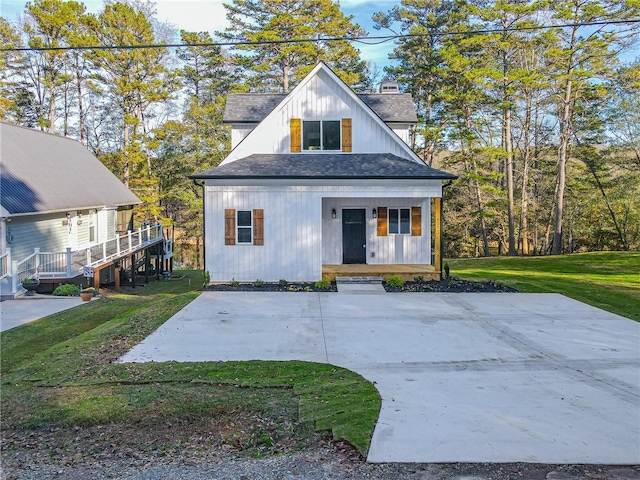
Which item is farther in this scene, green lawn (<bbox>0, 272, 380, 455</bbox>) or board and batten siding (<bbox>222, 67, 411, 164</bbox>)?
board and batten siding (<bbox>222, 67, 411, 164</bbox>)

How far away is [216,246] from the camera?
47.9 ft

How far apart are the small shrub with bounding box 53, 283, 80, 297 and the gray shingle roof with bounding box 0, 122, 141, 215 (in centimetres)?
291

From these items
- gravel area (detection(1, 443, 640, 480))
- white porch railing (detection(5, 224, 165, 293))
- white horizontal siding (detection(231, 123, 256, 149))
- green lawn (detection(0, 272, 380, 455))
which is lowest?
gravel area (detection(1, 443, 640, 480))

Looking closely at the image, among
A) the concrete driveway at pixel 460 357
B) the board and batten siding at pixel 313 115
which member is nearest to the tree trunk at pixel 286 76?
the board and batten siding at pixel 313 115

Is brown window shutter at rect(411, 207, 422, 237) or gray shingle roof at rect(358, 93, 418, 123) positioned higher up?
gray shingle roof at rect(358, 93, 418, 123)

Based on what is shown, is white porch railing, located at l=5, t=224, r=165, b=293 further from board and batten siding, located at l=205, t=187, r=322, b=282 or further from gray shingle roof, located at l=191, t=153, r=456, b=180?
gray shingle roof, located at l=191, t=153, r=456, b=180

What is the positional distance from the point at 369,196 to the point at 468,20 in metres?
20.6

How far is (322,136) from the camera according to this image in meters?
16.4

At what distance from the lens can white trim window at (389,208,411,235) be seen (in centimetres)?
1650

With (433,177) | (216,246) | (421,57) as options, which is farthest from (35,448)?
(421,57)

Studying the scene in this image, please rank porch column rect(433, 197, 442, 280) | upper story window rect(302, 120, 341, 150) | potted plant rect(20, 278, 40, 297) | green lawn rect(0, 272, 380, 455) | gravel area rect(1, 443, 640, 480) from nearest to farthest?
gravel area rect(1, 443, 640, 480) → green lawn rect(0, 272, 380, 455) → potted plant rect(20, 278, 40, 297) → porch column rect(433, 197, 442, 280) → upper story window rect(302, 120, 341, 150)

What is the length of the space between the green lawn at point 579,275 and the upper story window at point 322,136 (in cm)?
654

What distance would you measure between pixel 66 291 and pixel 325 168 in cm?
868

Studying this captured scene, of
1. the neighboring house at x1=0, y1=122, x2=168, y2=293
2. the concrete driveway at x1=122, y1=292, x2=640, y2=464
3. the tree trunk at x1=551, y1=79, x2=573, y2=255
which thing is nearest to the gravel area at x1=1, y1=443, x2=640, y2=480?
the concrete driveway at x1=122, y1=292, x2=640, y2=464
